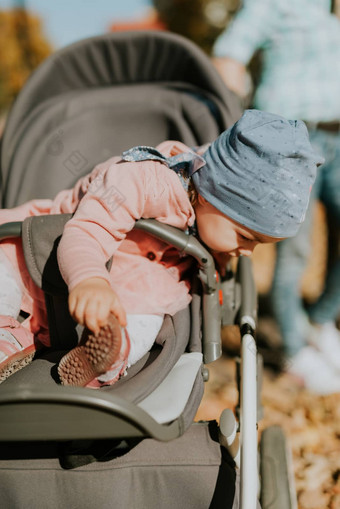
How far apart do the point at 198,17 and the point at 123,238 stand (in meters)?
10.9

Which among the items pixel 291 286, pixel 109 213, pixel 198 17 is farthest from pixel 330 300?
pixel 198 17

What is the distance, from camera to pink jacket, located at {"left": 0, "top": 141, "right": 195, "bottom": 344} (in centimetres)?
119

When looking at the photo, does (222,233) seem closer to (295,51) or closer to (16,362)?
(16,362)

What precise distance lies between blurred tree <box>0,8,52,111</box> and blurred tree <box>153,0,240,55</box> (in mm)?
2766

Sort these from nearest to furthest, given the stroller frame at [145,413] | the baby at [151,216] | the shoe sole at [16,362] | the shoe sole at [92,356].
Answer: the stroller frame at [145,413]
the shoe sole at [92,356]
the baby at [151,216]
the shoe sole at [16,362]

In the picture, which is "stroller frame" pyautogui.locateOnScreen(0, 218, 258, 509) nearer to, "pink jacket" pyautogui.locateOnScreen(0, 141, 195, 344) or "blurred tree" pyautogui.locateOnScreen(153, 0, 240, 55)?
"pink jacket" pyautogui.locateOnScreen(0, 141, 195, 344)

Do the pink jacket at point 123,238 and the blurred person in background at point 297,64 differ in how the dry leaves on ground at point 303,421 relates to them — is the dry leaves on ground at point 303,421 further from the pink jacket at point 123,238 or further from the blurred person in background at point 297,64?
the pink jacket at point 123,238

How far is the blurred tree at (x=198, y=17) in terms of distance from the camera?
1036 centimetres

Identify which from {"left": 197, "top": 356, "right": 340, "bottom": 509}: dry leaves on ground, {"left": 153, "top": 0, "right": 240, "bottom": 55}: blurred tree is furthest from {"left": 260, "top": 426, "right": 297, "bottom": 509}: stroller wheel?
{"left": 153, "top": 0, "right": 240, "bottom": 55}: blurred tree

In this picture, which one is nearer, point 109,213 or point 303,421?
point 109,213

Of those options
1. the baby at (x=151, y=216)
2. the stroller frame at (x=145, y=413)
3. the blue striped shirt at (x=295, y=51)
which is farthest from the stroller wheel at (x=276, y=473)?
the blue striped shirt at (x=295, y=51)

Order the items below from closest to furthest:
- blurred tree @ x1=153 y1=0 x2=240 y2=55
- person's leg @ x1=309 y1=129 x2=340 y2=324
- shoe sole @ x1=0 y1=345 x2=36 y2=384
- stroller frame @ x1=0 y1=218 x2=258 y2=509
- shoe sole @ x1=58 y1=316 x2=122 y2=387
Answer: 1. stroller frame @ x1=0 y1=218 x2=258 y2=509
2. shoe sole @ x1=58 y1=316 x2=122 y2=387
3. shoe sole @ x1=0 y1=345 x2=36 y2=384
4. person's leg @ x1=309 y1=129 x2=340 y2=324
5. blurred tree @ x1=153 y1=0 x2=240 y2=55

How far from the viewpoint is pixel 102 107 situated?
191cm

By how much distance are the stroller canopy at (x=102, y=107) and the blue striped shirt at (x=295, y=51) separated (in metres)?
0.21
